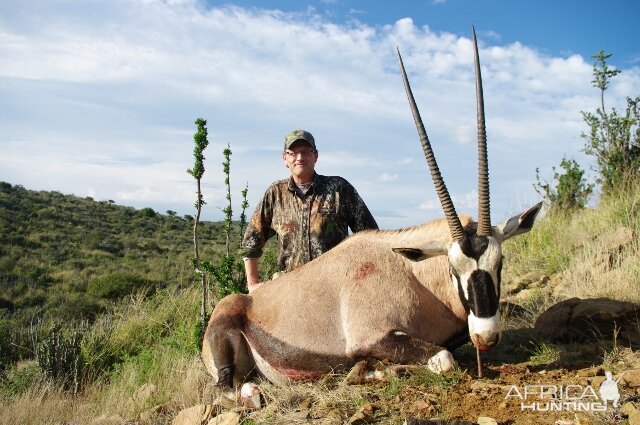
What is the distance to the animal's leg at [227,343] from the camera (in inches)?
200

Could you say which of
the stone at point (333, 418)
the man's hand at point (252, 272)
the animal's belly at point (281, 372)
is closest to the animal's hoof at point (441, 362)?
the stone at point (333, 418)

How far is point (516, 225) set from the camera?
4.57 m

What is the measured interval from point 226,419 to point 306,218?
100 inches

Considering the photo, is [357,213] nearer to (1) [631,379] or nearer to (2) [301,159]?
(2) [301,159]

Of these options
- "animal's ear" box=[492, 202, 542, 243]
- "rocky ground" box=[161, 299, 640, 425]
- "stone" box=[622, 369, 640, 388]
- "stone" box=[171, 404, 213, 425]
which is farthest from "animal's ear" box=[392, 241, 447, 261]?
"stone" box=[171, 404, 213, 425]

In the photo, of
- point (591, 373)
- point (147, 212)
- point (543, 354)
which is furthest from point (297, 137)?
point (147, 212)

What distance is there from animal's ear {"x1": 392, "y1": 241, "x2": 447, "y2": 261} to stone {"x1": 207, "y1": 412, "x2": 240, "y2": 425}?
1797 mm

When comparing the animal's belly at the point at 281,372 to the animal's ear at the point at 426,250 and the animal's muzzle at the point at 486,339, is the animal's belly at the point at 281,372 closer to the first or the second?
the animal's ear at the point at 426,250

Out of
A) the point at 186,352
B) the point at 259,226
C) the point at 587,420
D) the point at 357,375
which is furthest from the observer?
the point at 186,352

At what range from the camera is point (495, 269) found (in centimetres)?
411

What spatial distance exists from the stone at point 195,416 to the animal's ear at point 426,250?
6.70 ft

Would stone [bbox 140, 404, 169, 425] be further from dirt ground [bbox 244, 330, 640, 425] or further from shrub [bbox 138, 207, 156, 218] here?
shrub [bbox 138, 207, 156, 218]

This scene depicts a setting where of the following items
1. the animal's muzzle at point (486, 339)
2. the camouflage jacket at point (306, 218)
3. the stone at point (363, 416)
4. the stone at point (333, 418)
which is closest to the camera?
the stone at point (363, 416)

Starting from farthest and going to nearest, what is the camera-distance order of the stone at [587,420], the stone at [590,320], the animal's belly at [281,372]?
the stone at [590,320] < the animal's belly at [281,372] < the stone at [587,420]
